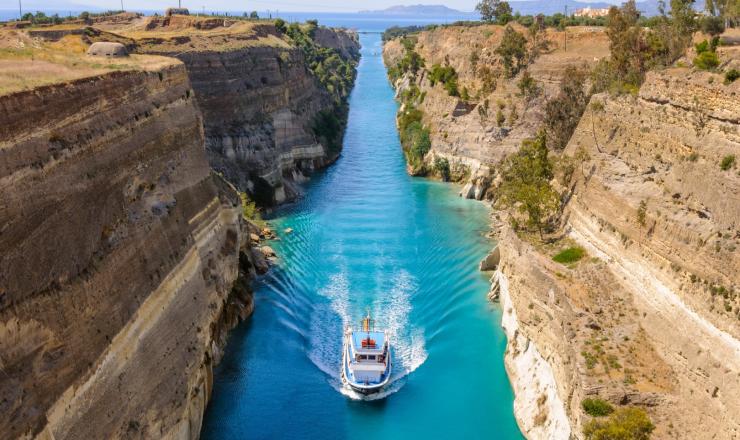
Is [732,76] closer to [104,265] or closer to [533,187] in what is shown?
[533,187]

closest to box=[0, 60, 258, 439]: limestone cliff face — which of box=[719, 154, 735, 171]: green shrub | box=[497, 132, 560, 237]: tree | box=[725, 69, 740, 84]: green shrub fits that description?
box=[497, 132, 560, 237]: tree

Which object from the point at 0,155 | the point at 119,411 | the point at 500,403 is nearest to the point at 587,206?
the point at 500,403

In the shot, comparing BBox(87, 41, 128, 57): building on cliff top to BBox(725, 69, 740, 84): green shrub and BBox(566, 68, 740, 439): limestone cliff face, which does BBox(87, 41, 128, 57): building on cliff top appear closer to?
→ BBox(566, 68, 740, 439): limestone cliff face

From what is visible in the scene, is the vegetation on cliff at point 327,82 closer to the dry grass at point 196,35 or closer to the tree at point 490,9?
the dry grass at point 196,35

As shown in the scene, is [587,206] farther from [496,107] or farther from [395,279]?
[496,107]

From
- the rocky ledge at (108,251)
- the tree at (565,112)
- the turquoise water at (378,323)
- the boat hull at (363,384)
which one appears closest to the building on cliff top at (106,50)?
the rocky ledge at (108,251)

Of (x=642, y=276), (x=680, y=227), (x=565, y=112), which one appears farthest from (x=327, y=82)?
(x=680, y=227)
